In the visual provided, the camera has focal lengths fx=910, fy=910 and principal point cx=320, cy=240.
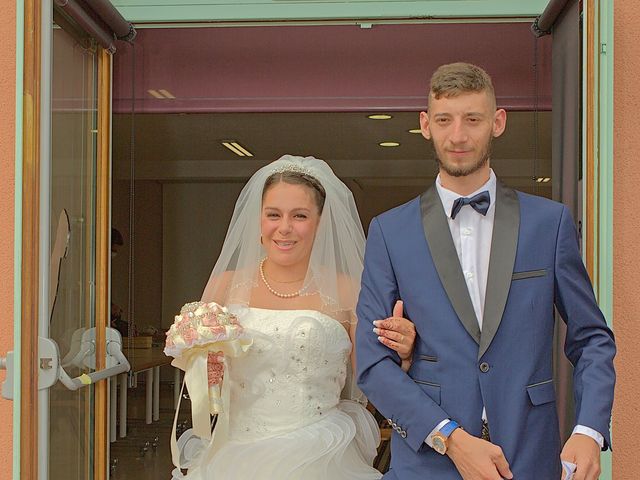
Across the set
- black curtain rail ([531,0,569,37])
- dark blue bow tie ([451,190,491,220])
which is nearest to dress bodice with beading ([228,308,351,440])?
dark blue bow tie ([451,190,491,220])

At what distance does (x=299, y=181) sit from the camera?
3.45 meters

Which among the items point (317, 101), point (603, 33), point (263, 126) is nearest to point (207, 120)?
point (263, 126)

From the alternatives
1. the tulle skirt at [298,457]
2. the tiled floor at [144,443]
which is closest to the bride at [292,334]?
the tulle skirt at [298,457]

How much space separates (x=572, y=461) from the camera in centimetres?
227

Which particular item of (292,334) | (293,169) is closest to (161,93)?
(293,169)

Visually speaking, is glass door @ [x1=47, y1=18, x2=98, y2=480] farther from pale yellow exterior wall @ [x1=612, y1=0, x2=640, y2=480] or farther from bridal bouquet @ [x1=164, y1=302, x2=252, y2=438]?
pale yellow exterior wall @ [x1=612, y1=0, x2=640, y2=480]

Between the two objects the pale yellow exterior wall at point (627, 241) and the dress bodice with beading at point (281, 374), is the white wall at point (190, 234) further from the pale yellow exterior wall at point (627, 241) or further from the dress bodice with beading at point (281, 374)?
the pale yellow exterior wall at point (627, 241)

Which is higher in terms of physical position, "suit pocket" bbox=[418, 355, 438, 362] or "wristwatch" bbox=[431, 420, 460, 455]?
"suit pocket" bbox=[418, 355, 438, 362]

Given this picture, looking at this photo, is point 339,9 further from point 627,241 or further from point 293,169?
point 627,241

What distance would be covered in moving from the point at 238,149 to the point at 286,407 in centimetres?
124

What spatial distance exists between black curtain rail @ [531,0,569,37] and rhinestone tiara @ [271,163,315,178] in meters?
1.04

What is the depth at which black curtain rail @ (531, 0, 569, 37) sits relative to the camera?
10.9 ft

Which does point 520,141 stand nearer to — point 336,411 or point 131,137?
point 336,411

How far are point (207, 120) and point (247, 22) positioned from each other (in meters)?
0.55
